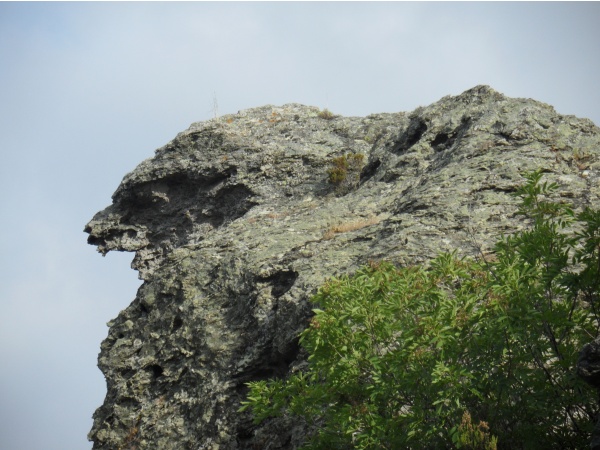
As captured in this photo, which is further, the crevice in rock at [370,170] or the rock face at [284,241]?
the crevice in rock at [370,170]

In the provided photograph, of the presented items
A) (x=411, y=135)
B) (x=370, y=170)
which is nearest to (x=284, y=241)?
(x=370, y=170)

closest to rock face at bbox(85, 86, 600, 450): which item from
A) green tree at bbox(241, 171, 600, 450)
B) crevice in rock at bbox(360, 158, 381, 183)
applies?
crevice in rock at bbox(360, 158, 381, 183)

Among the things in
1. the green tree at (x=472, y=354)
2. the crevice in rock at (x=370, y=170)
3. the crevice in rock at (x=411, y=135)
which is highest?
the crevice in rock at (x=411, y=135)

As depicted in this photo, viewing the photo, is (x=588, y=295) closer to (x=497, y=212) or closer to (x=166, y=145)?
(x=497, y=212)

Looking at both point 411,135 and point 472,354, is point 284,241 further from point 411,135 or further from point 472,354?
point 472,354

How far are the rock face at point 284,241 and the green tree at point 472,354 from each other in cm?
453

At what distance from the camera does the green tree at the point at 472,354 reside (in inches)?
447

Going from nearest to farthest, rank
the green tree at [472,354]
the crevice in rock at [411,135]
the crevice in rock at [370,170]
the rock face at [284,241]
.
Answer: the green tree at [472,354] → the rock face at [284,241] → the crevice in rock at [411,135] → the crevice in rock at [370,170]

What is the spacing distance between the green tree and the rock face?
4533 millimetres

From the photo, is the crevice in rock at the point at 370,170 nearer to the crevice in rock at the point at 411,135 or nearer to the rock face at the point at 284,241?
the rock face at the point at 284,241

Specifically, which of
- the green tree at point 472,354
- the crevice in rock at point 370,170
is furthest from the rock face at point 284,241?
the green tree at point 472,354

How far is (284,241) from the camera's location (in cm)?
2300

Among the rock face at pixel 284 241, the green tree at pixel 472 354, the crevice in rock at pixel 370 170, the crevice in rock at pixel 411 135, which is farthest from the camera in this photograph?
the crevice in rock at pixel 370 170

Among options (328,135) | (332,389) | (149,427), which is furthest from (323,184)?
(332,389)
